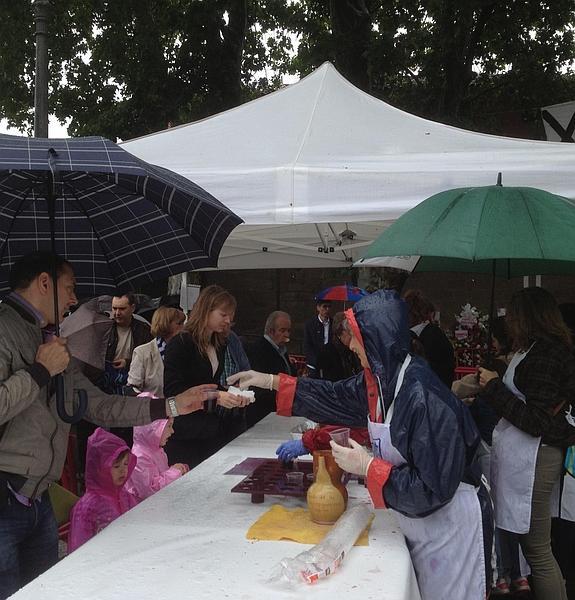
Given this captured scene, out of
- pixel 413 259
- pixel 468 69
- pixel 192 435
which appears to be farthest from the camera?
pixel 468 69

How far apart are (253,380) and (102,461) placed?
71 centimetres

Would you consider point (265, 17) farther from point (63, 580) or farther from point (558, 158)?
point (63, 580)

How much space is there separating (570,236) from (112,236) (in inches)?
74.1

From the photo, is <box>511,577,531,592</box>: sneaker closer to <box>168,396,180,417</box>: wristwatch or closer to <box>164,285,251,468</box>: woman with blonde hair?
<box>164,285,251,468</box>: woman with blonde hair

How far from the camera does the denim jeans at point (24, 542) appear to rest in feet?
6.99

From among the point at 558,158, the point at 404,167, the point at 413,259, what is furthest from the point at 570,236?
the point at 413,259

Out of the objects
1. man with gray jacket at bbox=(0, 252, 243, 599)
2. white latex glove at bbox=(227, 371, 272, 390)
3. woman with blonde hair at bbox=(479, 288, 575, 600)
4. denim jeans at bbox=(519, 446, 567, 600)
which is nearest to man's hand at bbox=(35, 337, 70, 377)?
man with gray jacket at bbox=(0, 252, 243, 599)

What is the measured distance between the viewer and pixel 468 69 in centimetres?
953

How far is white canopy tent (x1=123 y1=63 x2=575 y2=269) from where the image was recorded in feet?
9.84

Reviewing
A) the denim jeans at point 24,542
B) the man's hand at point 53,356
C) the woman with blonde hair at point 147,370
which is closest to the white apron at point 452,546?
the man's hand at point 53,356

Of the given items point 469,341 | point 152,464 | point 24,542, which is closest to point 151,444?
point 152,464

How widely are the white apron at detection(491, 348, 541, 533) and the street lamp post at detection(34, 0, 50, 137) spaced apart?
15.5ft

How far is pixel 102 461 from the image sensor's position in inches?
109

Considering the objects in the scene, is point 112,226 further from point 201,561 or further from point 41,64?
point 41,64
